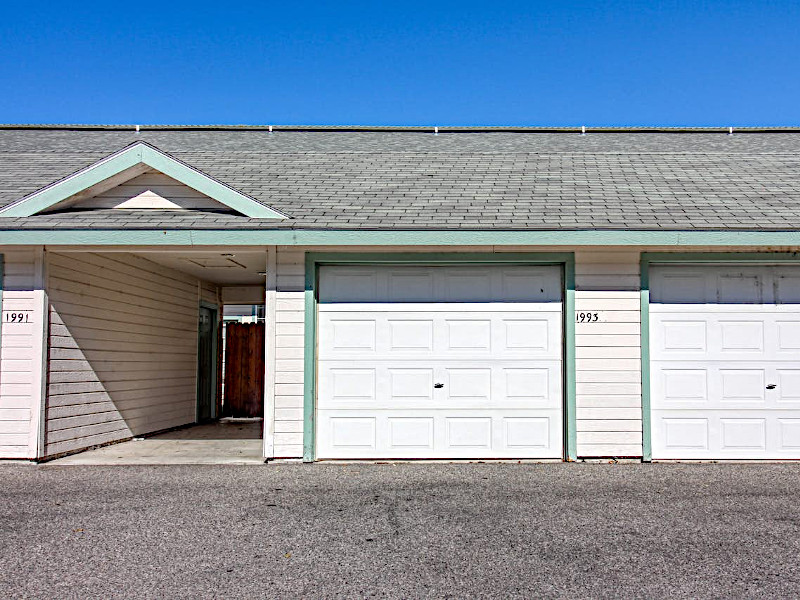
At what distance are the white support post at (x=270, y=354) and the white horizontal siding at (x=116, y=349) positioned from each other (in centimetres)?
264

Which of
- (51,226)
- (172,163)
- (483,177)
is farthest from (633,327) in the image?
(51,226)

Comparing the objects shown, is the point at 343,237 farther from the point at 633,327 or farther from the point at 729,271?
the point at 729,271

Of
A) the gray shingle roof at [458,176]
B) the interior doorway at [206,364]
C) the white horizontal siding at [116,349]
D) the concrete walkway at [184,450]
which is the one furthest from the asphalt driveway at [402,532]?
the interior doorway at [206,364]

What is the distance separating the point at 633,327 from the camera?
923 cm

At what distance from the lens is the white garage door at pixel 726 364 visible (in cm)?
923

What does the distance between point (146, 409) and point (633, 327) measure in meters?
7.44

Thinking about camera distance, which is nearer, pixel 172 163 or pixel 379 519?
pixel 379 519

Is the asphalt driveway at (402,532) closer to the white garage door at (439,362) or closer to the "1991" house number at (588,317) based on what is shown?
the white garage door at (439,362)

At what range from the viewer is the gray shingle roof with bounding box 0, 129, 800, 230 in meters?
9.17

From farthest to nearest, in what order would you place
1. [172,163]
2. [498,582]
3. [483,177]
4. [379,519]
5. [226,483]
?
[483,177] < [172,163] < [226,483] < [379,519] < [498,582]

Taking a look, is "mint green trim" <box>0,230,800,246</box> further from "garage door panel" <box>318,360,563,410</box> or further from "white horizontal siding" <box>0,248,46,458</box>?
"garage door panel" <box>318,360,563,410</box>

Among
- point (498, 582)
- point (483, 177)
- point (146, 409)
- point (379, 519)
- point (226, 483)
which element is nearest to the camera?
point (498, 582)

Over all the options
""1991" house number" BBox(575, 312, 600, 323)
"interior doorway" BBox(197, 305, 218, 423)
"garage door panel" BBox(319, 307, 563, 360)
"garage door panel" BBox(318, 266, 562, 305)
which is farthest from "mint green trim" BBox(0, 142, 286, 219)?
"interior doorway" BBox(197, 305, 218, 423)

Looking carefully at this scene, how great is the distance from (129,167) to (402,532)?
5.99 meters
